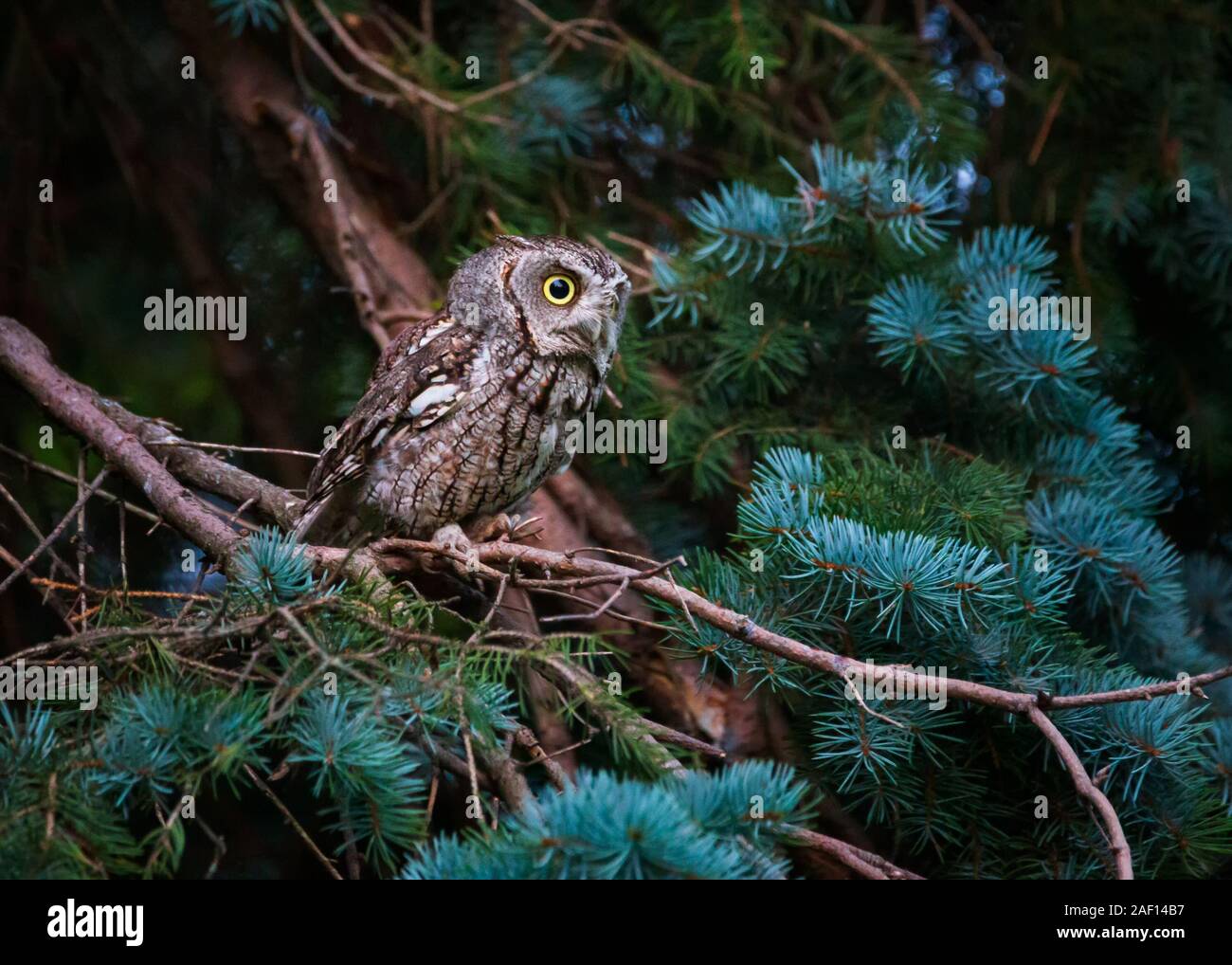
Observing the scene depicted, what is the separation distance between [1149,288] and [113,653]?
120 inches

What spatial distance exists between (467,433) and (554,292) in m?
0.38

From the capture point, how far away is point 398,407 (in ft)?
7.98

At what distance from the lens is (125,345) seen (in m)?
3.24

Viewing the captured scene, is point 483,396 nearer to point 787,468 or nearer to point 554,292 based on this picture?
point 554,292

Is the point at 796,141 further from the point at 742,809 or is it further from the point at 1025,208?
the point at 742,809

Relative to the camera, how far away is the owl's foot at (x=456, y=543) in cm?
206

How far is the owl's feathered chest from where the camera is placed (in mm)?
2422

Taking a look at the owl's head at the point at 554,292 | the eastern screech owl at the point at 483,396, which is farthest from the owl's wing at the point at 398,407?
the owl's head at the point at 554,292

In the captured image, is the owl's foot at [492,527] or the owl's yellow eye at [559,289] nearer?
the owl's yellow eye at [559,289]

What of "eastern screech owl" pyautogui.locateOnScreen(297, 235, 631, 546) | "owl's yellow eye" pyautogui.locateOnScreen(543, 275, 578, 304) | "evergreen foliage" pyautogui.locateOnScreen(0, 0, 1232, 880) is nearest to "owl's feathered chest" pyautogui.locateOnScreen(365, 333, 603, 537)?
"eastern screech owl" pyautogui.locateOnScreen(297, 235, 631, 546)

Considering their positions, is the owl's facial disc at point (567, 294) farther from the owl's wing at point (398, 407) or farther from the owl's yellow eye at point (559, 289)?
the owl's wing at point (398, 407)

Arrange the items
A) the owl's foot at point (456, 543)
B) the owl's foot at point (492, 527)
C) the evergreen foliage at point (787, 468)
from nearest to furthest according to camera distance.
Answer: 1. the evergreen foliage at point (787, 468)
2. the owl's foot at point (456, 543)
3. the owl's foot at point (492, 527)
